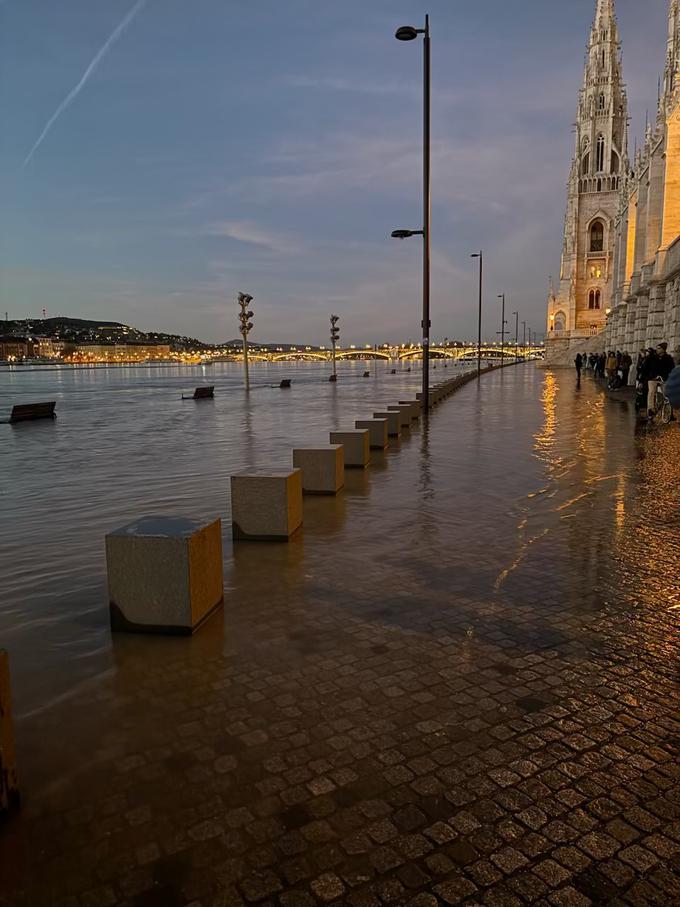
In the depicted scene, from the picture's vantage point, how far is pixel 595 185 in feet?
297

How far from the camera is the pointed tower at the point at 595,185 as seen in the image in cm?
8981

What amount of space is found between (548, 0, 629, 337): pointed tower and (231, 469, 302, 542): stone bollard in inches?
3514

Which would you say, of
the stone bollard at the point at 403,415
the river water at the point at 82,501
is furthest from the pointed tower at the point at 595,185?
the stone bollard at the point at 403,415

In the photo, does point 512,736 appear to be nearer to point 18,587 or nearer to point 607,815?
point 607,815

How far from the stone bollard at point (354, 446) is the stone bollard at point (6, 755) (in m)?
9.59

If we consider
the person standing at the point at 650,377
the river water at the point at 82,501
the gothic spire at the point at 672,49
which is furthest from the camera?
the gothic spire at the point at 672,49

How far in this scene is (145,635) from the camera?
523cm

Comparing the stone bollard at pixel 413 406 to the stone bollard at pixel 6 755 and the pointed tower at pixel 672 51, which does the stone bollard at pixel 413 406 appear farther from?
the pointed tower at pixel 672 51

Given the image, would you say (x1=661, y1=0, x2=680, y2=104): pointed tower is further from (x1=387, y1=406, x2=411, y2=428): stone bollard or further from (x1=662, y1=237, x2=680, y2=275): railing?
(x1=387, y1=406, x2=411, y2=428): stone bollard

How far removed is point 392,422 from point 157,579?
12673 mm

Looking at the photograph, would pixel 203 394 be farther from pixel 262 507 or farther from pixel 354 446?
pixel 262 507

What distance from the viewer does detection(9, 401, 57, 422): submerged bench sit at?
26.8 meters

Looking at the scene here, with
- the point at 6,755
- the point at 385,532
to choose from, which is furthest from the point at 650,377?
the point at 6,755

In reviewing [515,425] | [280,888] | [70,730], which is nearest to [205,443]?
[515,425]
